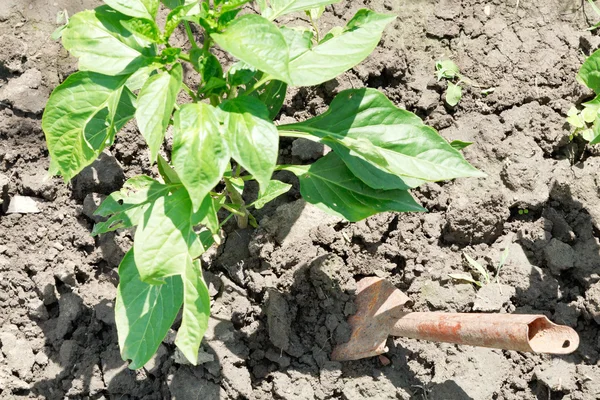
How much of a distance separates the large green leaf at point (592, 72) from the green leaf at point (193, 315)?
1.77 metres

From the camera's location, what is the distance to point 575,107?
304 centimetres

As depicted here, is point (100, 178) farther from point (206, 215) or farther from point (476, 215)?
point (476, 215)

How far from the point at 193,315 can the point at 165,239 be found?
0.82 ft

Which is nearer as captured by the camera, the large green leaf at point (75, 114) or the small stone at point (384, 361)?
the large green leaf at point (75, 114)

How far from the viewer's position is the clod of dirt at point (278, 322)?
261 centimetres

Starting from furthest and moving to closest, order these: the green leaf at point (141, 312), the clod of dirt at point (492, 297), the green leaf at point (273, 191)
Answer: the clod of dirt at point (492, 297)
the green leaf at point (273, 191)
the green leaf at point (141, 312)

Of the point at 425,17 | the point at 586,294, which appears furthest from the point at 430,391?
the point at 425,17

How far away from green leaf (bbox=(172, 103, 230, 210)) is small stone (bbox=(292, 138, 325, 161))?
97 centimetres

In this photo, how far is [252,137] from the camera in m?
1.93

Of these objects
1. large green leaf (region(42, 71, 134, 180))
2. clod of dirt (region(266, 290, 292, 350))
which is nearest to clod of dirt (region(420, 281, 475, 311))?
clod of dirt (region(266, 290, 292, 350))

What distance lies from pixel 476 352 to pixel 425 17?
1631mm

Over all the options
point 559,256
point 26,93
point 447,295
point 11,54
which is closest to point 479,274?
point 447,295

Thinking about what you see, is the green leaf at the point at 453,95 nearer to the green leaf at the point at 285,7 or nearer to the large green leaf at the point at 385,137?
the large green leaf at the point at 385,137

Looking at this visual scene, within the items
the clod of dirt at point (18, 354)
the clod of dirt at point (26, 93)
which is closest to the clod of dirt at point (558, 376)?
the clod of dirt at point (18, 354)
